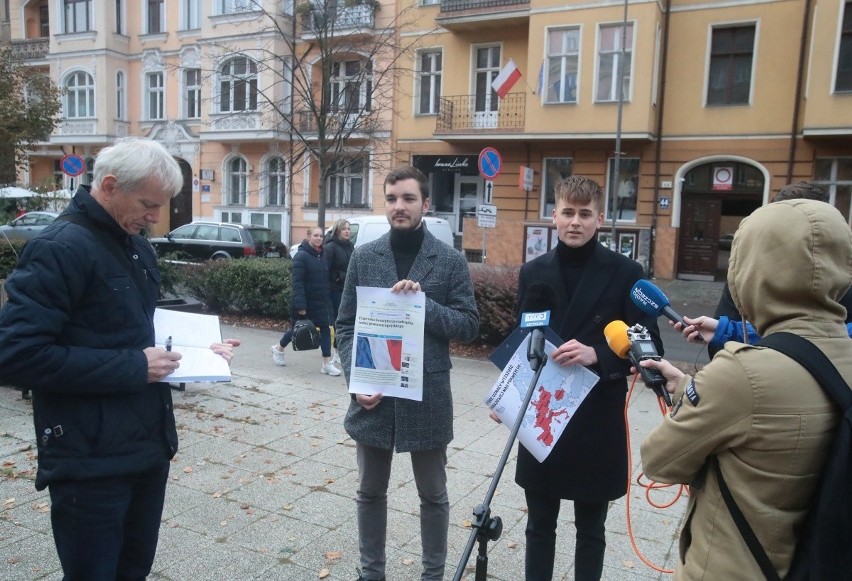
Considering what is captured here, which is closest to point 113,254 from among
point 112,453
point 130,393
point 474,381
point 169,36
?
point 130,393

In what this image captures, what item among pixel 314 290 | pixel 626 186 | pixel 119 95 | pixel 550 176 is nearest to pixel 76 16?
pixel 119 95

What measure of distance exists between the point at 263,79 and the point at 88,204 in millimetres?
25600

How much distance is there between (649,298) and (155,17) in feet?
109

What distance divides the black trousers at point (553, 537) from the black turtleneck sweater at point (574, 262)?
3.11 feet

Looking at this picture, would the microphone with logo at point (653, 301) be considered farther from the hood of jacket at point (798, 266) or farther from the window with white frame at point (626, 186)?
the window with white frame at point (626, 186)

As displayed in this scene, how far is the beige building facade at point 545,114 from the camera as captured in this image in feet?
61.6

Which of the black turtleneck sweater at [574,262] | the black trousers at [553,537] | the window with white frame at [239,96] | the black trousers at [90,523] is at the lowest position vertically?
the black trousers at [553,537]

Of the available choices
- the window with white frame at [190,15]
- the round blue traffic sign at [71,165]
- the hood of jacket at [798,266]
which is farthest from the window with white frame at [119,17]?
the hood of jacket at [798,266]

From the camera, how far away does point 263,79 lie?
2595 cm

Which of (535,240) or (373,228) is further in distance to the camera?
(535,240)

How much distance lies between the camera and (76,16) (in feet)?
101

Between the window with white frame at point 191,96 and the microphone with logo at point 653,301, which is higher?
the window with white frame at point 191,96

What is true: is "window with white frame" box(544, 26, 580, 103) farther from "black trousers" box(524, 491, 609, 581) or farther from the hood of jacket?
the hood of jacket

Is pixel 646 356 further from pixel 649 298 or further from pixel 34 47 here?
pixel 34 47
